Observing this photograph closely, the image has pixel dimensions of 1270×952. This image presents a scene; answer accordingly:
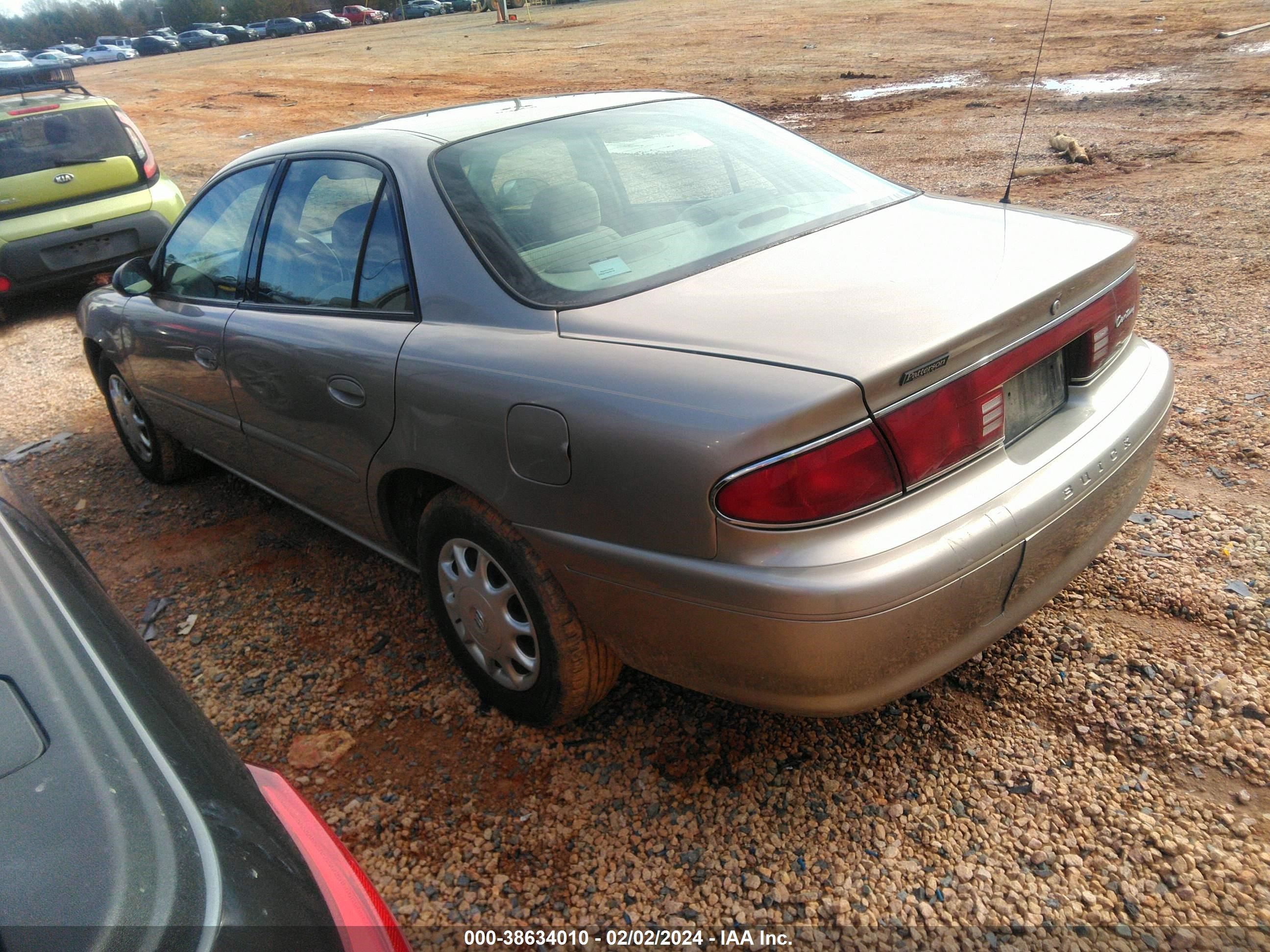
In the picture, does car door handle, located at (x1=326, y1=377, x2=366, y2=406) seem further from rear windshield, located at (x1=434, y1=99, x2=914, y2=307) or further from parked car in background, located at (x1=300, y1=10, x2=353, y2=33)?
parked car in background, located at (x1=300, y1=10, x2=353, y2=33)

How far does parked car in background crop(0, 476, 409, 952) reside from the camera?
1079 mm

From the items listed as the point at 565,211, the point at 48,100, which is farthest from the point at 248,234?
the point at 48,100

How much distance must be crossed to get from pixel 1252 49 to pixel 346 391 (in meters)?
18.1

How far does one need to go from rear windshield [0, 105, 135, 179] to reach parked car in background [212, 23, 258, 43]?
60.5 meters

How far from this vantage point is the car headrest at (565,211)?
2604 mm

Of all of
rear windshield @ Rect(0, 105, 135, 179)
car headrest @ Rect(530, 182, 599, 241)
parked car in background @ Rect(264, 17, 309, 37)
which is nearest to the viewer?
car headrest @ Rect(530, 182, 599, 241)

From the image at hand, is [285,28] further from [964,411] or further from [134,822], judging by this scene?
[134,822]

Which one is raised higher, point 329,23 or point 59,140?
point 329,23

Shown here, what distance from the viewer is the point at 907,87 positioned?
50.5 ft

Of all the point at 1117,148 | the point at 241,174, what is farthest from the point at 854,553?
the point at 1117,148

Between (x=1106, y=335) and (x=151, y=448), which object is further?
(x=151, y=448)

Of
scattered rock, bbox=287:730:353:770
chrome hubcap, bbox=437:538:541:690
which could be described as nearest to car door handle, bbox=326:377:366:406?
chrome hubcap, bbox=437:538:541:690

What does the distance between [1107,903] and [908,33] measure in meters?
23.8

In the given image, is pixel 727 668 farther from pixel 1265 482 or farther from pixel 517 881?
pixel 1265 482
